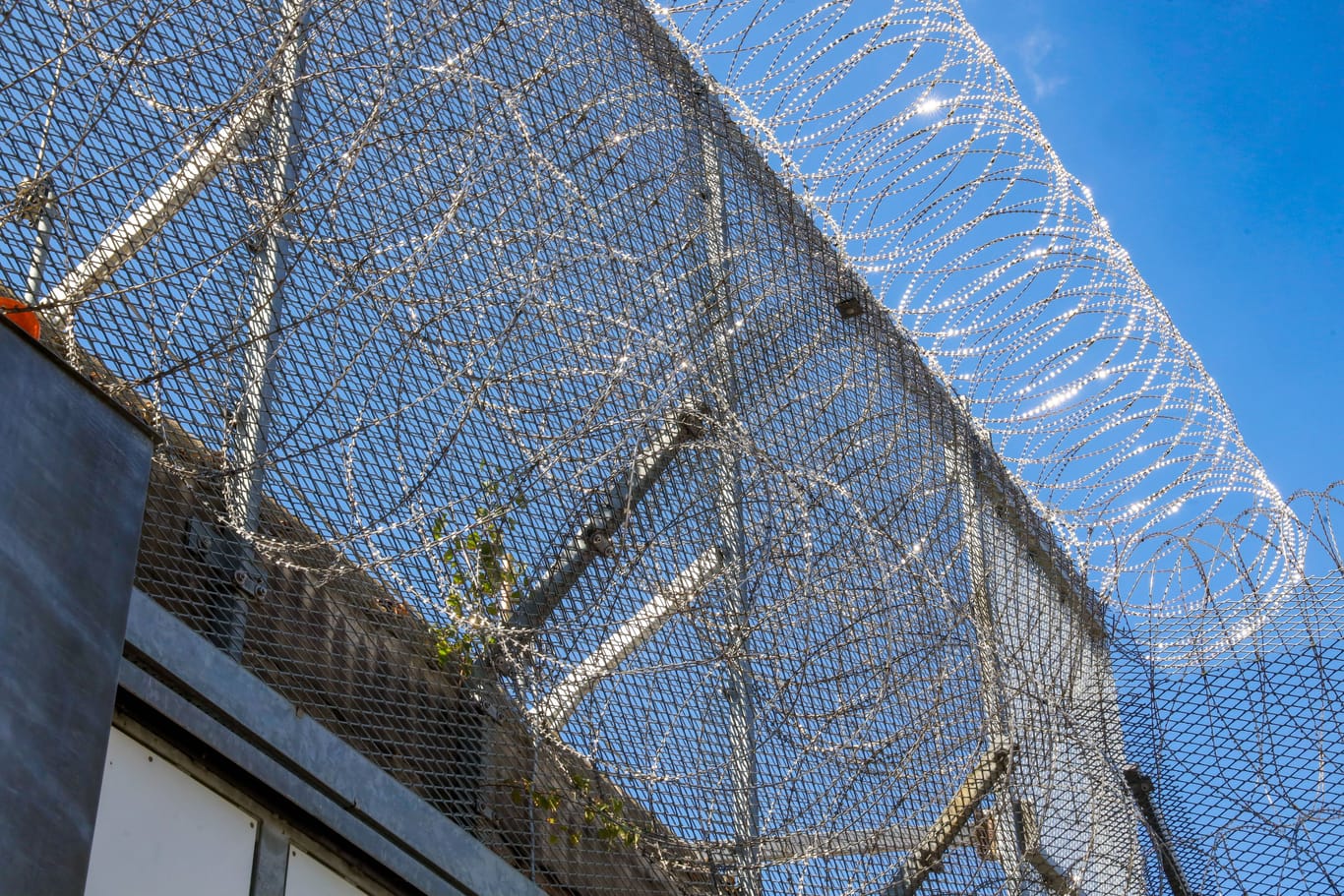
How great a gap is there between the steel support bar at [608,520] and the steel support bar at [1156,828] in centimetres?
217

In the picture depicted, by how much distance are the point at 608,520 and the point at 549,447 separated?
→ 35 centimetres

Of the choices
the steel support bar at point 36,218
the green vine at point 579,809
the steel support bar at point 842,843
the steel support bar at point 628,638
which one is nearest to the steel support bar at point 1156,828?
the steel support bar at point 842,843

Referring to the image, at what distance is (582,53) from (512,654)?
1.63 m

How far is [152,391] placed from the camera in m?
2.61

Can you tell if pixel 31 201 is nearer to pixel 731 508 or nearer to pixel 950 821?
pixel 731 508

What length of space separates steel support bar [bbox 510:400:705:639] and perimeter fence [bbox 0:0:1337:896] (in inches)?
0.4

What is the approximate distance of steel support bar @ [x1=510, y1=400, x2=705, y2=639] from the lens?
3395 mm

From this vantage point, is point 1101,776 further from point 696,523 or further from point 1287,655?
point 696,523

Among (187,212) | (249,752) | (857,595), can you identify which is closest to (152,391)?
(187,212)

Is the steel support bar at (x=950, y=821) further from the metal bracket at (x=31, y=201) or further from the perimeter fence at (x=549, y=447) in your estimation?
the metal bracket at (x=31, y=201)

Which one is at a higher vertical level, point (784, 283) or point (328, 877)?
point (784, 283)

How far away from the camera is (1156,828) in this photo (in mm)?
5172

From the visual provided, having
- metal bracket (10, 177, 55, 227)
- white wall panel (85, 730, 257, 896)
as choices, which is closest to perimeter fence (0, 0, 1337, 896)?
metal bracket (10, 177, 55, 227)

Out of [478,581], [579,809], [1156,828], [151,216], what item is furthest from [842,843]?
[151,216]
